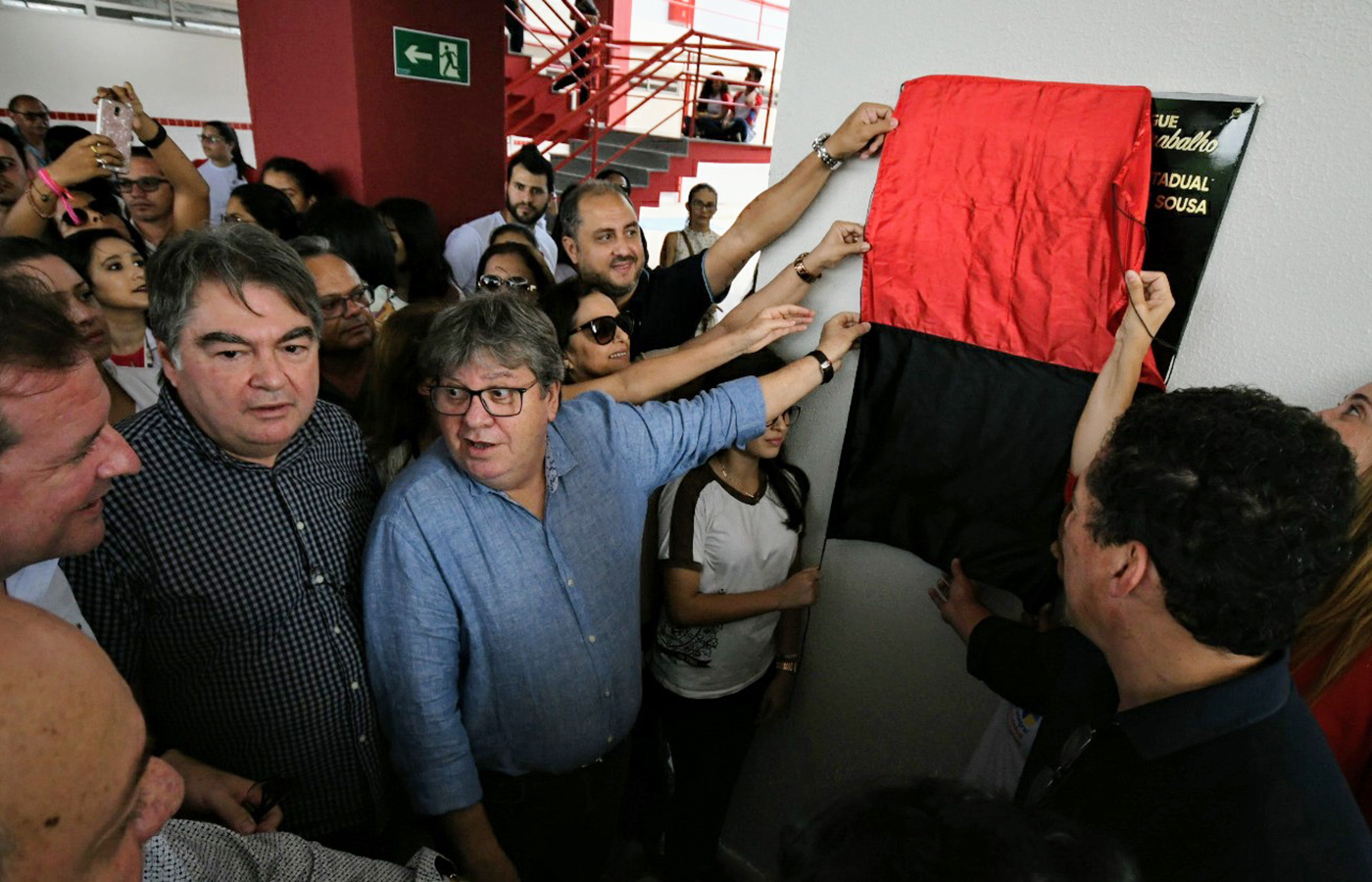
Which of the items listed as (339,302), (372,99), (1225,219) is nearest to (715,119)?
(372,99)

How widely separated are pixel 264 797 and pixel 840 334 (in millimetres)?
1580

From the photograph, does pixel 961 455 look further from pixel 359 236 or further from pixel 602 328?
pixel 359 236

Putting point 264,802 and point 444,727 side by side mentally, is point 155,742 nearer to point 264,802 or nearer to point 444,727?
point 264,802

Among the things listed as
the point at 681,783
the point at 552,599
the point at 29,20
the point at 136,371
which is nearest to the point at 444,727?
the point at 552,599

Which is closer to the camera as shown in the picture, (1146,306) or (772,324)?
(1146,306)

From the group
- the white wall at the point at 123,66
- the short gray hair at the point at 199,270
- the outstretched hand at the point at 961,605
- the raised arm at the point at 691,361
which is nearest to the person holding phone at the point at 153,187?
the short gray hair at the point at 199,270

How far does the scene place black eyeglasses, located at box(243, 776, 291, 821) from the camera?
50.7 inches

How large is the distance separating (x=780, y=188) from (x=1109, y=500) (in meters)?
1.16

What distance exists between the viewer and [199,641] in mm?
1330

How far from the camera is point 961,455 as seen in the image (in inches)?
66.1

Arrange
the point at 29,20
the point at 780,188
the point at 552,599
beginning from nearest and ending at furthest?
1. the point at 552,599
2. the point at 780,188
3. the point at 29,20

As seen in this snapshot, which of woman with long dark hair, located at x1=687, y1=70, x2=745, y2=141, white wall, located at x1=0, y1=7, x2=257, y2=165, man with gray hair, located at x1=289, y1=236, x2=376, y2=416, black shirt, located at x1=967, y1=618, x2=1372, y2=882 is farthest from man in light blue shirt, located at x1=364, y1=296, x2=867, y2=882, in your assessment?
white wall, located at x1=0, y1=7, x2=257, y2=165

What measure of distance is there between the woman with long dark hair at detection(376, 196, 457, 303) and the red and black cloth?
281cm

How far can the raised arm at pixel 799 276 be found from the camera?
171 centimetres
